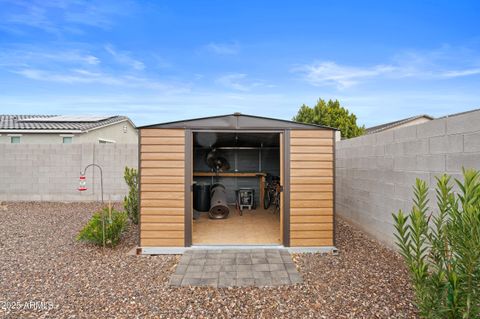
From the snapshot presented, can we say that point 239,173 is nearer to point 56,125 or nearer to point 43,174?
point 43,174

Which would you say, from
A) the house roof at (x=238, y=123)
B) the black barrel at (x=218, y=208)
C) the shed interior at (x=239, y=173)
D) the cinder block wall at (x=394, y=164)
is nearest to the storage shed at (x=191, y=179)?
the house roof at (x=238, y=123)

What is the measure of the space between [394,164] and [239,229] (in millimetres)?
2940

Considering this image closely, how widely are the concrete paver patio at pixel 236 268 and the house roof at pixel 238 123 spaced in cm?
187

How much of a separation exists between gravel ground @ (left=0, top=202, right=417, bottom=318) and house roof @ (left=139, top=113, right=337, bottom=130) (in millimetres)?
1934

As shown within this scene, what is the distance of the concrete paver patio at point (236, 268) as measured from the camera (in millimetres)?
3232

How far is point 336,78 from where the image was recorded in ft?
34.1

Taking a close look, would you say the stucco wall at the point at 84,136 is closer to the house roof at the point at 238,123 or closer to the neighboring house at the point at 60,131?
the neighboring house at the point at 60,131

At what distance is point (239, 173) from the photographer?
815 centimetres

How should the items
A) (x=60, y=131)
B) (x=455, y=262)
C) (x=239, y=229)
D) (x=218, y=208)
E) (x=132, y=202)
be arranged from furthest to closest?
1. (x=60, y=131)
2. (x=218, y=208)
3. (x=132, y=202)
4. (x=239, y=229)
5. (x=455, y=262)

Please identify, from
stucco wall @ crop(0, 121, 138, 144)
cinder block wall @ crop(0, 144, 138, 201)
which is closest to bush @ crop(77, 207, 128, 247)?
cinder block wall @ crop(0, 144, 138, 201)

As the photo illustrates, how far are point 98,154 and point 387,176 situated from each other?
26.9ft

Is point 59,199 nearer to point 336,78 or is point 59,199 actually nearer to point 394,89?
point 336,78

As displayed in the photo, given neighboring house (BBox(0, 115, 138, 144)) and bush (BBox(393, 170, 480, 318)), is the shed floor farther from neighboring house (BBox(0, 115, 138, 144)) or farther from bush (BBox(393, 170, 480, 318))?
neighboring house (BBox(0, 115, 138, 144))

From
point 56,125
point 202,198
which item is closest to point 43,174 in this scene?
point 56,125
